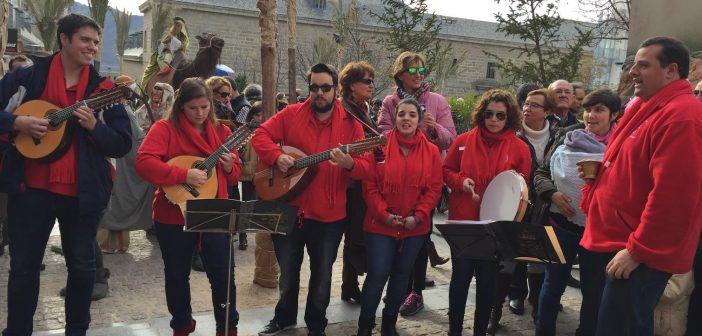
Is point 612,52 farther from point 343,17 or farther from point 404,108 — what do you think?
point 404,108

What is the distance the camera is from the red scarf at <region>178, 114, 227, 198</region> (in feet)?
13.8

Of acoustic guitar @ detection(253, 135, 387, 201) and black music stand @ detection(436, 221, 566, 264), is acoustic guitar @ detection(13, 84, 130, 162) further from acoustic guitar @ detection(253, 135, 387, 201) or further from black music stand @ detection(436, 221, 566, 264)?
black music stand @ detection(436, 221, 566, 264)

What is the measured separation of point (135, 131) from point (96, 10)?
17990 millimetres

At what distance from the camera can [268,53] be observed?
253 inches

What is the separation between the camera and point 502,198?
4344mm

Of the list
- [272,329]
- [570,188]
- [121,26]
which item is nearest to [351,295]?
[272,329]

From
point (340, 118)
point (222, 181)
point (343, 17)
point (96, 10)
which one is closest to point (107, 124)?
point (222, 181)

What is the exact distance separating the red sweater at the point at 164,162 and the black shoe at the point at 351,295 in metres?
1.96

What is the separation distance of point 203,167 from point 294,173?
0.72 metres

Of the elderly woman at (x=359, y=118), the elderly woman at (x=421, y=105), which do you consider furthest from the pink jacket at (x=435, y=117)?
the elderly woman at (x=359, y=118)

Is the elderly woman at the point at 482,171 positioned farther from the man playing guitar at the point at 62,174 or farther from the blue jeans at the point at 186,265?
the man playing guitar at the point at 62,174

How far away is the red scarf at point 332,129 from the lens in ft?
14.8

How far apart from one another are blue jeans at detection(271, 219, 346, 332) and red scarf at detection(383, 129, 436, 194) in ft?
1.84

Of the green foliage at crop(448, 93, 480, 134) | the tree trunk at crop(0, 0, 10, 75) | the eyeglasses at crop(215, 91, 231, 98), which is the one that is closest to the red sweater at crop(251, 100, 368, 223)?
the eyeglasses at crop(215, 91, 231, 98)
